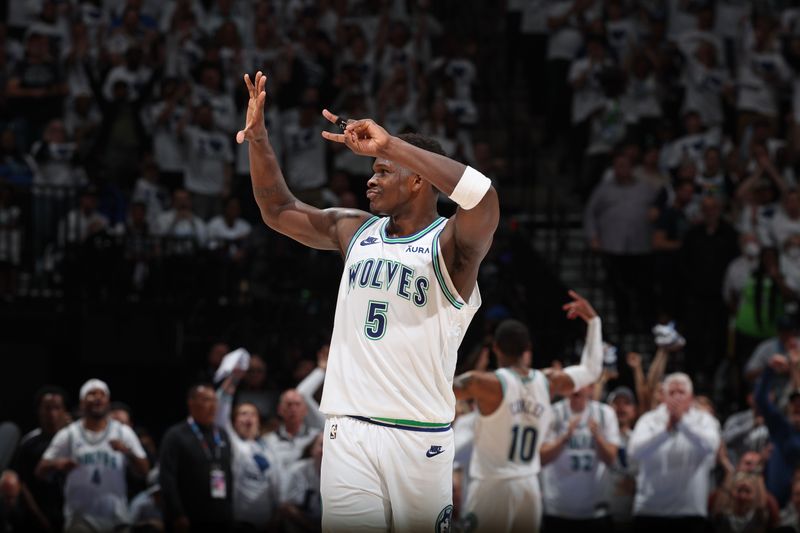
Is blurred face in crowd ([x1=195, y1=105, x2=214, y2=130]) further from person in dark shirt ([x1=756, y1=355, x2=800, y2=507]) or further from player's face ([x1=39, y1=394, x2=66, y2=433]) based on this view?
person in dark shirt ([x1=756, y1=355, x2=800, y2=507])

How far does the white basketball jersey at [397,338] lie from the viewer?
250 inches

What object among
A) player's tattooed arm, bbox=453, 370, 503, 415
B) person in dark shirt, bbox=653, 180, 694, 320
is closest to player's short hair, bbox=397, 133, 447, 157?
player's tattooed arm, bbox=453, 370, 503, 415

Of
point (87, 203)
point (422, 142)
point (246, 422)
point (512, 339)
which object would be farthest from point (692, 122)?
point (422, 142)

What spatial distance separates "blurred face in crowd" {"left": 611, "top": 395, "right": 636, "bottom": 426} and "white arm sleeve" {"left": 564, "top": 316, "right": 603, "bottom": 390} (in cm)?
344

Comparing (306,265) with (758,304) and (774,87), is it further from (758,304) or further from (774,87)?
(774,87)

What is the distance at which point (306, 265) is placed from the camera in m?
14.9

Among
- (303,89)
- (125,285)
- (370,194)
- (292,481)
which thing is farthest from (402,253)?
(303,89)

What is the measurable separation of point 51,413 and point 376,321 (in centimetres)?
710

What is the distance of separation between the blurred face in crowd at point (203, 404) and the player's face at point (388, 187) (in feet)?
20.0

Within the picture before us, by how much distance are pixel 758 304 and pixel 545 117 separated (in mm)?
5269

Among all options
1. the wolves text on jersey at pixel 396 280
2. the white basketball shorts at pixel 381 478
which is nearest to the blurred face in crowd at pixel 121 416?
the white basketball shorts at pixel 381 478

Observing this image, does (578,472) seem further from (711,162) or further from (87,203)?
(87,203)

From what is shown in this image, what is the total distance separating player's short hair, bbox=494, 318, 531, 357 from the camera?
10039mm

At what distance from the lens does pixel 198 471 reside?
479 inches
